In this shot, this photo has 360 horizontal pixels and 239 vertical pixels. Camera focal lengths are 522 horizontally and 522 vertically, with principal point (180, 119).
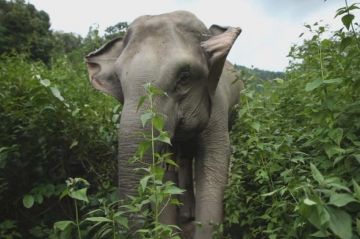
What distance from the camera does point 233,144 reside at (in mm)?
3977

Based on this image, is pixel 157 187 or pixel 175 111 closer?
pixel 157 187

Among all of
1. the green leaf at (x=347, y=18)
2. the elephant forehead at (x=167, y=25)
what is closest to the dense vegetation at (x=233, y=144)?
the green leaf at (x=347, y=18)

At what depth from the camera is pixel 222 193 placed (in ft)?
11.8

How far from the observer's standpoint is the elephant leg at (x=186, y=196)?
13.4 ft

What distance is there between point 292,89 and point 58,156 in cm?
172

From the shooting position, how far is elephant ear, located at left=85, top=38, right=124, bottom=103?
3.72 metres

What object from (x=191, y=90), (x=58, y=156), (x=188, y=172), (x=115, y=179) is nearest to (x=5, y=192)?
(x=58, y=156)

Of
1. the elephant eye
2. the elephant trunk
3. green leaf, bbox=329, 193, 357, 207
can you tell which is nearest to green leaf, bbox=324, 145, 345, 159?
green leaf, bbox=329, 193, 357, 207

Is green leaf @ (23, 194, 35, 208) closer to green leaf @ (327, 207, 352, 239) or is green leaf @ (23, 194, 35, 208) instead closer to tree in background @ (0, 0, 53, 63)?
green leaf @ (327, 207, 352, 239)

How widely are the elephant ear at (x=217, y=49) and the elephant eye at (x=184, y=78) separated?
0.23 m

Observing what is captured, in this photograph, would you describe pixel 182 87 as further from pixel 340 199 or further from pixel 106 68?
pixel 340 199

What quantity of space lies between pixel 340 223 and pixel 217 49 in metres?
2.16

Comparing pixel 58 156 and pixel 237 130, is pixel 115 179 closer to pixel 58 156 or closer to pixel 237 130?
pixel 58 156

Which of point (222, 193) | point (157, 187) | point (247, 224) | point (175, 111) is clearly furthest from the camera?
point (222, 193)
